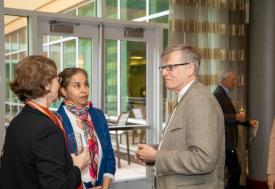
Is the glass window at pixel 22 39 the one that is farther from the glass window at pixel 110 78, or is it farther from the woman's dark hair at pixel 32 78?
the woman's dark hair at pixel 32 78

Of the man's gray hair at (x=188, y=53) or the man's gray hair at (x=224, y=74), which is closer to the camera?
the man's gray hair at (x=188, y=53)

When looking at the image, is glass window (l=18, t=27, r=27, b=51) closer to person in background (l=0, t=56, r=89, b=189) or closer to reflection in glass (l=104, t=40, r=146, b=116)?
reflection in glass (l=104, t=40, r=146, b=116)

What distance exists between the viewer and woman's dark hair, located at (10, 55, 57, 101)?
155 cm

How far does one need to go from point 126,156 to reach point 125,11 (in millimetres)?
1942

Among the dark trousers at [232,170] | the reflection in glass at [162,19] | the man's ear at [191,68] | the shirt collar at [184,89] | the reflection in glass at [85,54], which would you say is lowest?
the dark trousers at [232,170]

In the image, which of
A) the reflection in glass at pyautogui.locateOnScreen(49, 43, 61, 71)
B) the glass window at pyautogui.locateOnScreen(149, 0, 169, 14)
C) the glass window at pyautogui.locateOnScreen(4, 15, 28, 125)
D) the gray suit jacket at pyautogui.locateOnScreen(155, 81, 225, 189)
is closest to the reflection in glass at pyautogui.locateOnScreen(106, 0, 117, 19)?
the glass window at pyautogui.locateOnScreen(149, 0, 169, 14)

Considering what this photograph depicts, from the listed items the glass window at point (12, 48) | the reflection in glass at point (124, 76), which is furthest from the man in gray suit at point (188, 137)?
the reflection in glass at point (124, 76)

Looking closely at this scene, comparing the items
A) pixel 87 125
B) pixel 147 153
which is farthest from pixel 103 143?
pixel 147 153

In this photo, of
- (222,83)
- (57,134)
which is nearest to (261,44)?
(222,83)

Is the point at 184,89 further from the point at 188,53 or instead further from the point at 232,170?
the point at 232,170

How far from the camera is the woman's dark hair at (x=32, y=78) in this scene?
1548 millimetres

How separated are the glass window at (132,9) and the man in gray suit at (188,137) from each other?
2911mm

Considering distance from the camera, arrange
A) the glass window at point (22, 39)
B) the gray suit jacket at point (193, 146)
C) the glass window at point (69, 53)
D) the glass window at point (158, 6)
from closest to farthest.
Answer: the gray suit jacket at point (193, 146) < the glass window at point (22, 39) < the glass window at point (69, 53) < the glass window at point (158, 6)

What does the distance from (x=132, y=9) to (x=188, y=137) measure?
3.34 m
